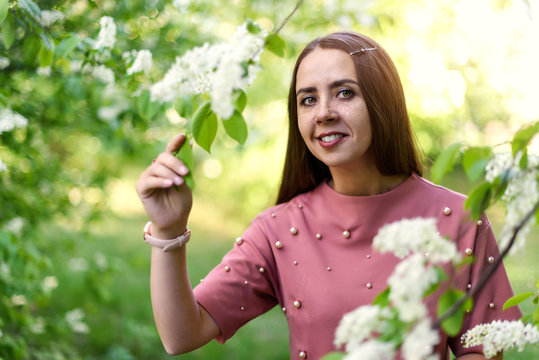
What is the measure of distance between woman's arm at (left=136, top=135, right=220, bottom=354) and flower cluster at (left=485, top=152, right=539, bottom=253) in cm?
55

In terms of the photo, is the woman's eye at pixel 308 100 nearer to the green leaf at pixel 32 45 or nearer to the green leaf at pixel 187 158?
the green leaf at pixel 187 158

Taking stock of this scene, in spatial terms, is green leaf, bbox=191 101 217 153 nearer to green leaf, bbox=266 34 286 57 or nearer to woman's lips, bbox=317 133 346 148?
green leaf, bbox=266 34 286 57

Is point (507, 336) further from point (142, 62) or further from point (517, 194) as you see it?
point (142, 62)

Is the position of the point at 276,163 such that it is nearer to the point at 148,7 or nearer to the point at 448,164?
the point at 148,7

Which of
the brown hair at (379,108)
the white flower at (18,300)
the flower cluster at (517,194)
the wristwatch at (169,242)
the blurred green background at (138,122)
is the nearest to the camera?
the flower cluster at (517,194)

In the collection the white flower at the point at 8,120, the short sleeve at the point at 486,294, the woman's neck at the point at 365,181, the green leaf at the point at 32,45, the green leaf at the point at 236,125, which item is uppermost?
the green leaf at the point at 32,45

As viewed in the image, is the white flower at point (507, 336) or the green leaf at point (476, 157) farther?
the white flower at point (507, 336)

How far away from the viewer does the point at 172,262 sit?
117 centimetres

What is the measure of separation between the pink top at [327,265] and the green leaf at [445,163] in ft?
1.82

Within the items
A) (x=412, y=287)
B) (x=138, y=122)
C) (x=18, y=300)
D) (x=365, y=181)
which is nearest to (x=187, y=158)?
(x=412, y=287)

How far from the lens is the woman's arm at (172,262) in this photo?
1.02 m

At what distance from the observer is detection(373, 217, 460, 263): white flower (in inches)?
25.9

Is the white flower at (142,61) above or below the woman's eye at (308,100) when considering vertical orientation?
above

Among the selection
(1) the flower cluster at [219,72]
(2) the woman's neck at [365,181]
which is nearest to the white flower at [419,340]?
(1) the flower cluster at [219,72]
